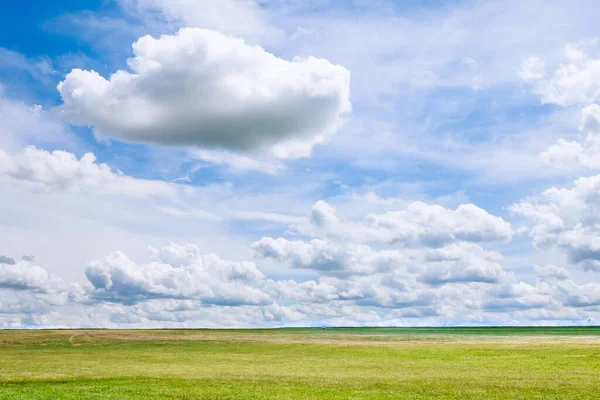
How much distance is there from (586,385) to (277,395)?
68.4ft

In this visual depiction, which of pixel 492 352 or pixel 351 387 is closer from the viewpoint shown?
pixel 351 387

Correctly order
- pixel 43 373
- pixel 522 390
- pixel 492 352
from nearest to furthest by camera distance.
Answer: pixel 522 390
pixel 43 373
pixel 492 352

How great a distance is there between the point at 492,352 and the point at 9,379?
186ft

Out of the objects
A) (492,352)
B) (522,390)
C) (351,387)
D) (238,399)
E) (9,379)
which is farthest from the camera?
(492,352)

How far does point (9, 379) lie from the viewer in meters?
42.2

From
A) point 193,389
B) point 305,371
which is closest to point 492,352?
point 305,371

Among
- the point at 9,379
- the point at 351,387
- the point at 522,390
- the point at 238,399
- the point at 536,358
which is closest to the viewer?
the point at 238,399

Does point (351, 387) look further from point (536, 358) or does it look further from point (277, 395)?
point (536, 358)

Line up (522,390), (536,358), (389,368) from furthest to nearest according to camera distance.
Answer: (536,358) < (389,368) < (522,390)

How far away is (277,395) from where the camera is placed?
32.1m

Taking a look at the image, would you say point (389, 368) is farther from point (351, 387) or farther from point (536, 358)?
point (536, 358)

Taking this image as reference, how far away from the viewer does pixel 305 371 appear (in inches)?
1889

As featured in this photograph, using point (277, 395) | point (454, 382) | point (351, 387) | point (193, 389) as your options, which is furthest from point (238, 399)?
point (454, 382)

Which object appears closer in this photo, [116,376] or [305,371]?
[116,376]
